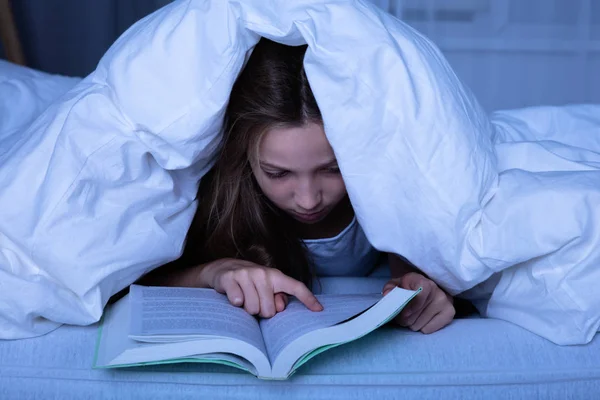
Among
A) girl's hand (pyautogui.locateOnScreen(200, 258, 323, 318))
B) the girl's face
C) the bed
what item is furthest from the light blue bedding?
the girl's face

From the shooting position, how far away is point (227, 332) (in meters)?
0.82

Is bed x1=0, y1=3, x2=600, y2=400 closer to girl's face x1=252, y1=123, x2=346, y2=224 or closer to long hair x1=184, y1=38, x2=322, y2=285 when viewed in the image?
girl's face x1=252, y1=123, x2=346, y2=224

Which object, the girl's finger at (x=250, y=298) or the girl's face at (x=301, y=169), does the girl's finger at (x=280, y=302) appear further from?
the girl's face at (x=301, y=169)

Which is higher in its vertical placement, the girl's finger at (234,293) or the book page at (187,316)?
the book page at (187,316)

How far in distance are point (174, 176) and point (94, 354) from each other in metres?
0.29

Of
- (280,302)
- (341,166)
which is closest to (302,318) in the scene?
(280,302)

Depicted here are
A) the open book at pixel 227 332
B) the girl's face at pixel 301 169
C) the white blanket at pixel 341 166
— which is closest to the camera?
the open book at pixel 227 332

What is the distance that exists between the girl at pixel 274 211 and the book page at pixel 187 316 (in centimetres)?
4

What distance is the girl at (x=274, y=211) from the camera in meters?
0.98

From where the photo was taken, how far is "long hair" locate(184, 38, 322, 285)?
1088 millimetres

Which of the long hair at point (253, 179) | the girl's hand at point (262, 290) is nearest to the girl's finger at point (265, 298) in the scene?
the girl's hand at point (262, 290)

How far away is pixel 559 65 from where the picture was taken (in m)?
2.43

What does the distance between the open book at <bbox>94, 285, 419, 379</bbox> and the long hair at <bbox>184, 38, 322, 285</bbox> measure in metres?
0.30

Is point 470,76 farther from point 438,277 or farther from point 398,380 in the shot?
point 398,380
